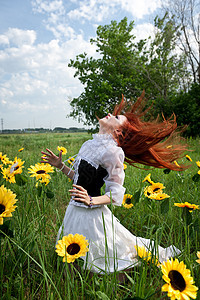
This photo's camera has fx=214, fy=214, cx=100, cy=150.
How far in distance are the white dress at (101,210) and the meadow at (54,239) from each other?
0.10 m

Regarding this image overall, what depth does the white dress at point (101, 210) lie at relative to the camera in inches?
47.6

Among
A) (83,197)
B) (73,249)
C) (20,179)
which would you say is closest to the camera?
(73,249)

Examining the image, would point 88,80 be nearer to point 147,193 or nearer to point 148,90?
point 148,90

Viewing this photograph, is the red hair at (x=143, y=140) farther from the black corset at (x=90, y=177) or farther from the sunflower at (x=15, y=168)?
the sunflower at (x=15, y=168)

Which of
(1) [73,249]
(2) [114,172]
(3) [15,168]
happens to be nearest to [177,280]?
(1) [73,249]

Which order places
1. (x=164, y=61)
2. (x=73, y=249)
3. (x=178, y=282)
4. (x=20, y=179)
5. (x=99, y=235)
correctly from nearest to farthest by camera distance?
(x=178, y=282)
(x=73, y=249)
(x=99, y=235)
(x=20, y=179)
(x=164, y=61)

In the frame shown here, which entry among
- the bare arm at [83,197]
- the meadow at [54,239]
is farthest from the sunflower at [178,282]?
the bare arm at [83,197]

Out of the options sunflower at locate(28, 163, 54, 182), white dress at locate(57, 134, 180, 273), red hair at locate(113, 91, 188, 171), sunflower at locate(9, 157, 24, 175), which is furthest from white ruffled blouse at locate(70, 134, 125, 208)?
sunflower at locate(9, 157, 24, 175)

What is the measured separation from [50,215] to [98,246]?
857 millimetres

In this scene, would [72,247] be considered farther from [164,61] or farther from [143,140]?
[164,61]

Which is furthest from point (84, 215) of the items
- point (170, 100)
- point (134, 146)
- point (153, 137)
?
point (170, 100)

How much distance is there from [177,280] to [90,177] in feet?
2.40

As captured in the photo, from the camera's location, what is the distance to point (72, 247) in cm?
79

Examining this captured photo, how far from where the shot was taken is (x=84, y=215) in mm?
1263
